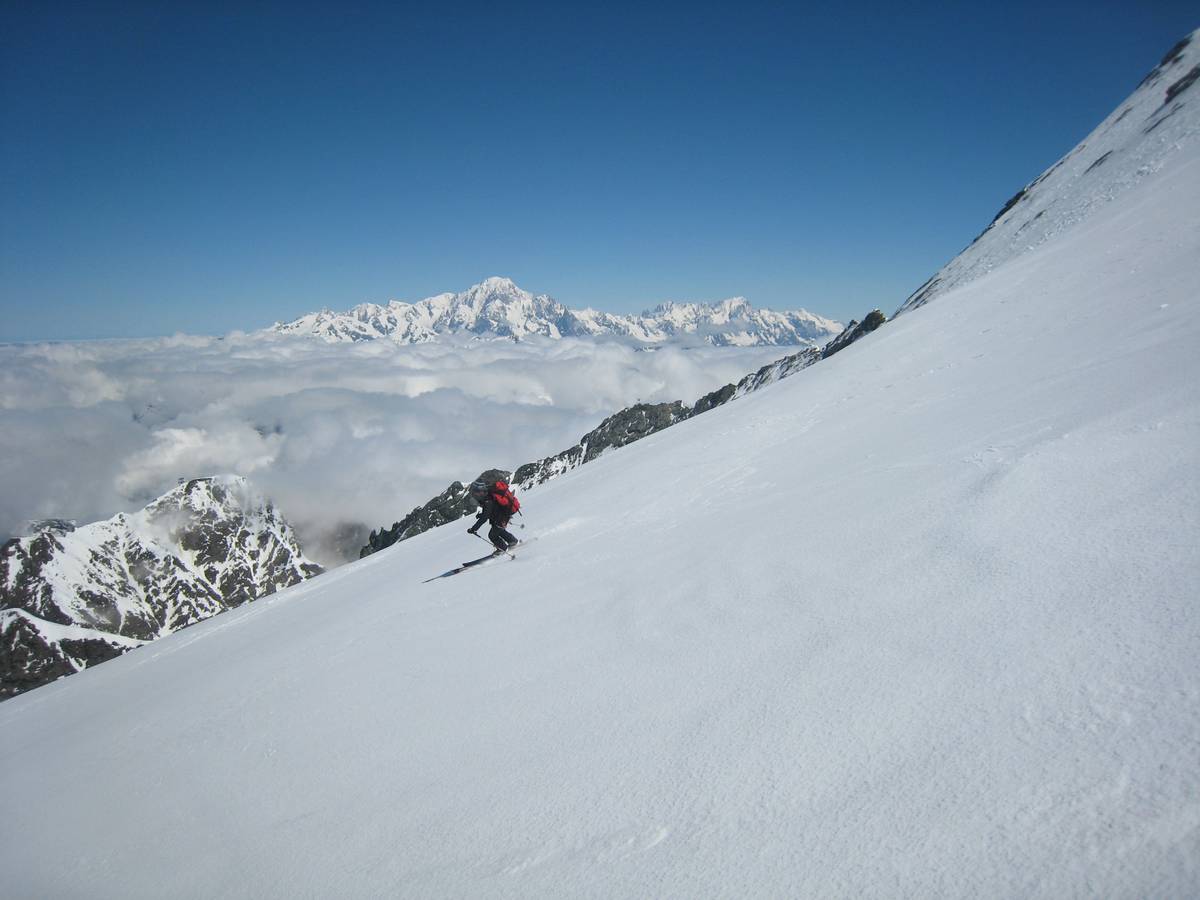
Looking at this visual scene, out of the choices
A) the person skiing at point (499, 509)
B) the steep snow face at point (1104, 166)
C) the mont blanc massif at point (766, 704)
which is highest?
the steep snow face at point (1104, 166)

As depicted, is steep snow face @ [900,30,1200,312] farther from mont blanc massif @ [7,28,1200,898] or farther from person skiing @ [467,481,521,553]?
person skiing @ [467,481,521,553]

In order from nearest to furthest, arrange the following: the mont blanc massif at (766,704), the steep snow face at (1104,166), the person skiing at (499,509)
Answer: the mont blanc massif at (766,704) < the person skiing at (499,509) < the steep snow face at (1104,166)

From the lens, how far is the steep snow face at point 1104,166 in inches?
1021

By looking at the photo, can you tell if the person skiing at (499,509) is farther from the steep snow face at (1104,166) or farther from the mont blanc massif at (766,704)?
the steep snow face at (1104,166)

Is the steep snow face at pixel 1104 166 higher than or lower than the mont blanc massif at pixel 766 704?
higher

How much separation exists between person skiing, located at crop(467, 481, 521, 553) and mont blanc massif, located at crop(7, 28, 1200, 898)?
77 centimetres

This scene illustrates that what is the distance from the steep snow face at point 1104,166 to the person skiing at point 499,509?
90.9ft

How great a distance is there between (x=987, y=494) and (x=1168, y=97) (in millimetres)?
51613

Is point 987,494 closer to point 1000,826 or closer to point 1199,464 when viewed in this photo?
point 1199,464

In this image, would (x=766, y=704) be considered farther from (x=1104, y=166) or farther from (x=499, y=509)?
(x=1104, y=166)

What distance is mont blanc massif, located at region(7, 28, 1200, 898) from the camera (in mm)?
2697

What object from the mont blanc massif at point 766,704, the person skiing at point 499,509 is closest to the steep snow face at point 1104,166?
the mont blanc massif at point 766,704

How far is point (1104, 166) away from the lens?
1237 inches

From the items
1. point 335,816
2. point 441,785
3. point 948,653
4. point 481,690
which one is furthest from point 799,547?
point 335,816
